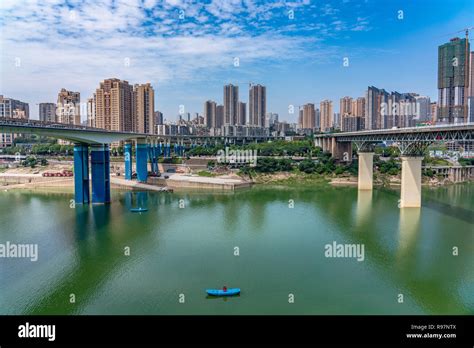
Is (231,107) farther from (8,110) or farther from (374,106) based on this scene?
(8,110)

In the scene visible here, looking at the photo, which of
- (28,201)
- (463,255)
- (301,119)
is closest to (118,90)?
(28,201)

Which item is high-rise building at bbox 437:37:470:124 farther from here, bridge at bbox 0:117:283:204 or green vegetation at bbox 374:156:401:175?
bridge at bbox 0:117:283:204

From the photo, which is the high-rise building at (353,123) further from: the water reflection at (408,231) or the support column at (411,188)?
the water reflection at (408,231)

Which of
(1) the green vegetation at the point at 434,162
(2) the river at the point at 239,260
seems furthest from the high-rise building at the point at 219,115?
(2) the river at the point at 239,260

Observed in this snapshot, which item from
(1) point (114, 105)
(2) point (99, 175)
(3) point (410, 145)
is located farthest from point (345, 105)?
(2) point (99, 175)

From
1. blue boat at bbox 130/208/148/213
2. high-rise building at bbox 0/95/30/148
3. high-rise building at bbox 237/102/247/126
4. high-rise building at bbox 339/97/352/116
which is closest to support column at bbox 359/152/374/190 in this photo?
blue boat at bbox 130/208/148/213
